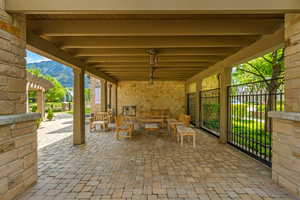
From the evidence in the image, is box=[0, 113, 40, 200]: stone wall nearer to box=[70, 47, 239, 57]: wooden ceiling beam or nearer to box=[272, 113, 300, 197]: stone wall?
box=[70, 47, 239, 57]: wooden ceiling beam

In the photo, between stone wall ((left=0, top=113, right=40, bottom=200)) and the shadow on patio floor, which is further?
the shadow on patio floor

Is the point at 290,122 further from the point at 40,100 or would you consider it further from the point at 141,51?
the point at 40,100

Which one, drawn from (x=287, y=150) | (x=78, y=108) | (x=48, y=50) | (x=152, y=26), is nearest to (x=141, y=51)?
(x=152, y=26)

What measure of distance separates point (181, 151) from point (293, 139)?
238 cm

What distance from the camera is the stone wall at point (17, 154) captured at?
6.34ft

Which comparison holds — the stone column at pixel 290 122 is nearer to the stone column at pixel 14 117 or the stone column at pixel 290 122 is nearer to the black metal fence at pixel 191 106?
the stone column at pixel 14 117

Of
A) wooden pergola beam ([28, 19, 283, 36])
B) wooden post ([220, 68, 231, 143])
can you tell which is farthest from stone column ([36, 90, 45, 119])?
wooden post ([220, 68, 231, 143])

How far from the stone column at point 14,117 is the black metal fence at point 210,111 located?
5.83 m

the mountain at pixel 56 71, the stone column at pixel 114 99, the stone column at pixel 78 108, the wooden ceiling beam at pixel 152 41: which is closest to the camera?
the wooden ceiling beam at pixel 152 41

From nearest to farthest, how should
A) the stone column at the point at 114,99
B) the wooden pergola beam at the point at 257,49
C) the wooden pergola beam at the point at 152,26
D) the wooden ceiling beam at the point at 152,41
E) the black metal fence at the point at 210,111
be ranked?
1. the wooden pergola beam at the point at 152,26
2. the wooden pergola beam at the point at 257,49
3. the wooden ceiling beam at the point at 152,41
4. the black metal fence at the point at 210,111
5. the stone column at the point at 114,99

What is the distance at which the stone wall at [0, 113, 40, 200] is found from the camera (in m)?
1.93

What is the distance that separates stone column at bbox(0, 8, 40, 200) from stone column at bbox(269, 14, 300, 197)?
3.94 metres

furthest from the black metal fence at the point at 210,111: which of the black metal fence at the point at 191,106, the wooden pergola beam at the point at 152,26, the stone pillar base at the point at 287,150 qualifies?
the stone pillar base at the point at 287,150

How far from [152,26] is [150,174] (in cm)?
280
